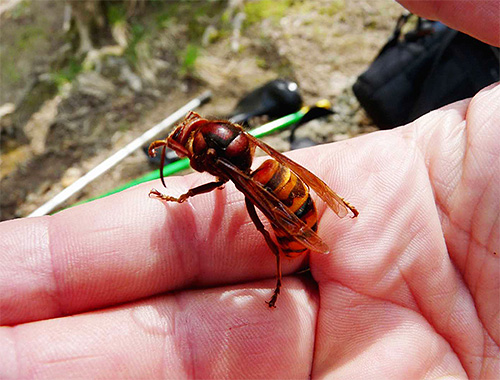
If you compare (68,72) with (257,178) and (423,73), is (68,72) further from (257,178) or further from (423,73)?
(257,178)

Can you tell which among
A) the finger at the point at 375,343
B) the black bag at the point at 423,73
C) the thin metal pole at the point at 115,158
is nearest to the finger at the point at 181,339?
the finger at the point at 375,343

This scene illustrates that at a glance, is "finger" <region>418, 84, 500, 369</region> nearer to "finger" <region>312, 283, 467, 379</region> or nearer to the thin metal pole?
"finger" <region>312, 283, 467, 379</region>

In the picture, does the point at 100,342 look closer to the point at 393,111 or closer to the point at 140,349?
the point at 140,349

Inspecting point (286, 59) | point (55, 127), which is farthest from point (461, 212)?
point (55, 127)

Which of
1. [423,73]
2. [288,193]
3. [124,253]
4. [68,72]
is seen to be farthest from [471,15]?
[68,72]

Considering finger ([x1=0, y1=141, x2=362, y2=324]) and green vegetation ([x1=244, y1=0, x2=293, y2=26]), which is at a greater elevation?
green vegetation ([x1=244, y1=0, x2=293, y2=26])

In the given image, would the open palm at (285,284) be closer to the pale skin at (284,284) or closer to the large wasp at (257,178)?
the pale skin at (284,284)

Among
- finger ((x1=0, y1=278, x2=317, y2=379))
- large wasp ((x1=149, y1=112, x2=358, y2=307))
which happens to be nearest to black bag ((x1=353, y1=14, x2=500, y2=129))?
large wasp ((x1=149, y1=112, x2=358, y2=307))
